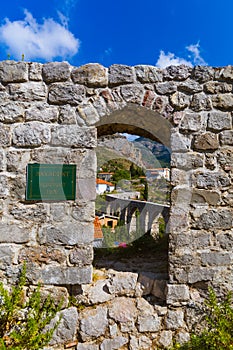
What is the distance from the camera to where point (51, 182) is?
276 cm

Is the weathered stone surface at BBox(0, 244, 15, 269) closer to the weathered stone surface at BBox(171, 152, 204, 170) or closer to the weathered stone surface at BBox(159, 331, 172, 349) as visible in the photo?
the weathered stone surface at BBox(159, 331, 172, 349)

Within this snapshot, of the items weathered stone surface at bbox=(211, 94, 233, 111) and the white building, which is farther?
the white building

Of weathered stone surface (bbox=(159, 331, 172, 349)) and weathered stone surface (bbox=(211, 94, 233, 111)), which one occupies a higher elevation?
weathered stone surface (bbox=(211, 94, 233, 111))

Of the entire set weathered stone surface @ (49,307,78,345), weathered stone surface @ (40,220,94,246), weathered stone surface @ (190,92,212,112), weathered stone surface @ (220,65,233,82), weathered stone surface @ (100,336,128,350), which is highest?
weathered stone surface @ (220,65,233,82)

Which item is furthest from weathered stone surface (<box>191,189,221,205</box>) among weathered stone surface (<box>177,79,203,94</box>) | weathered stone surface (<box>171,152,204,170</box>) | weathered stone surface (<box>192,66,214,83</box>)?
weathered stone surface (<box>192,66,214,83</box>)

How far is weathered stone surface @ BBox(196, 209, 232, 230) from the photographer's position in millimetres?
2879

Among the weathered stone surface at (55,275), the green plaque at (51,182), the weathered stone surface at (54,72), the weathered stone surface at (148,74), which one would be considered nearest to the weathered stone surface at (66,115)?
the weathered stone surface at (54,72)

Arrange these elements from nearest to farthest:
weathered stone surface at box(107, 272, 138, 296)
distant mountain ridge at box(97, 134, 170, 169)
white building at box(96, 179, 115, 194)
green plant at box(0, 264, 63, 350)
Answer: green plant at box(0, 264, 63, 350) → weathered stone surface at box(107, 272, 138, 296) → distant mountain ridge at box(97, 134, 170, 169) → white building at box(96, 179, 115, 194)

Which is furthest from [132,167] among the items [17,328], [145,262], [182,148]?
[17,328]

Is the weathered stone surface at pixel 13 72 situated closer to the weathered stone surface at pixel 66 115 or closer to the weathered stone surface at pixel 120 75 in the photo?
the weathered stone surface at pixel 66 115

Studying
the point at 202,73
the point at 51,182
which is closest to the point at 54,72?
the point at 51,182

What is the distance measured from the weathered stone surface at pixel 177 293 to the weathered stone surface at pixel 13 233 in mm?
1707

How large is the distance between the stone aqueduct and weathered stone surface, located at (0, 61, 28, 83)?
0.4 inches

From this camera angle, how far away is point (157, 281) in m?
2.99
